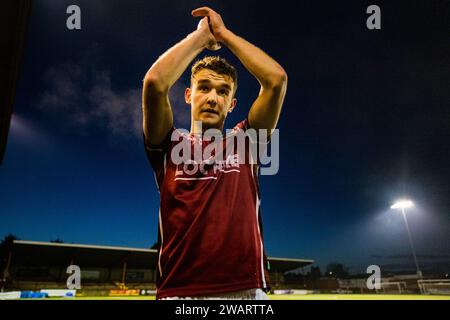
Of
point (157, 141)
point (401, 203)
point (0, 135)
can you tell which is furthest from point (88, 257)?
point (401, 203)

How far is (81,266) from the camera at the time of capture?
29.5 meters

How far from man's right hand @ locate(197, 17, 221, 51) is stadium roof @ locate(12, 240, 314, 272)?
27.4m

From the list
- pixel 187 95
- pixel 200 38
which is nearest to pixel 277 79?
pixel 200 38

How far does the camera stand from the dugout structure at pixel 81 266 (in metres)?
24.6

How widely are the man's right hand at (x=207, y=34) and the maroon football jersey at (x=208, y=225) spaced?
71 cm

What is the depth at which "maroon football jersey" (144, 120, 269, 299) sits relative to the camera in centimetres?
157

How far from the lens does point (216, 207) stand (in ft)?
5.64

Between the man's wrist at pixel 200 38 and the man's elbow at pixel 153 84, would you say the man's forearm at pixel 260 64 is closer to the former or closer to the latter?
the man's wrist at pixel 200 38

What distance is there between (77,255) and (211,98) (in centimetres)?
2972

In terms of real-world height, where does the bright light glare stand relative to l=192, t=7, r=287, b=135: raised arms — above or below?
above

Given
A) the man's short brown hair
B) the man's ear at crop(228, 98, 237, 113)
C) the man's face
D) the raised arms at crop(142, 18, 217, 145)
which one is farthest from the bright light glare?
the raised arms at crop(142, 18, 217, 145)

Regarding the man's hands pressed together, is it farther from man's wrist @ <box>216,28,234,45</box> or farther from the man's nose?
the man's nose

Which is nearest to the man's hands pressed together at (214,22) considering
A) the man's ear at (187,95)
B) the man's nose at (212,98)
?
the man's nose at (212,98)
